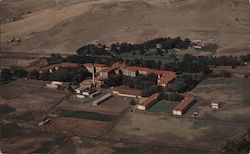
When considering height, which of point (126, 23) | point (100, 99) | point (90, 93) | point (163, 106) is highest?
point (126, 23)

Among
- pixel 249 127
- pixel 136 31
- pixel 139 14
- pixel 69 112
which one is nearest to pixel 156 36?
pixel 136 31

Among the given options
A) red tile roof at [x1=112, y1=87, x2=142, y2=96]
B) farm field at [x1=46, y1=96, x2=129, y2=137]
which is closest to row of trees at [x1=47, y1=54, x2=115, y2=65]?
red tile roof at [x1=112, y1=87, x2=142, y2=96]

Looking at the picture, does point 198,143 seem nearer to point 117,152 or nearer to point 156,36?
point 117,152

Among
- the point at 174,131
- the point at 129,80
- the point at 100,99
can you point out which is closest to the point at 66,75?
the point at 129,80

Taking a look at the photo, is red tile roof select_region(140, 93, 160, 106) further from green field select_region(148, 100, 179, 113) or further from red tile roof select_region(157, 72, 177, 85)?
red tile roof select_region(157, 72, 177, 85)

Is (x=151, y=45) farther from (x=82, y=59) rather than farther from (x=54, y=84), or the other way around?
(x=54, y=84)

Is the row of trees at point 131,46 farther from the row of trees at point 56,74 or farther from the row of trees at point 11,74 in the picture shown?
the row of trees at point 11,74
